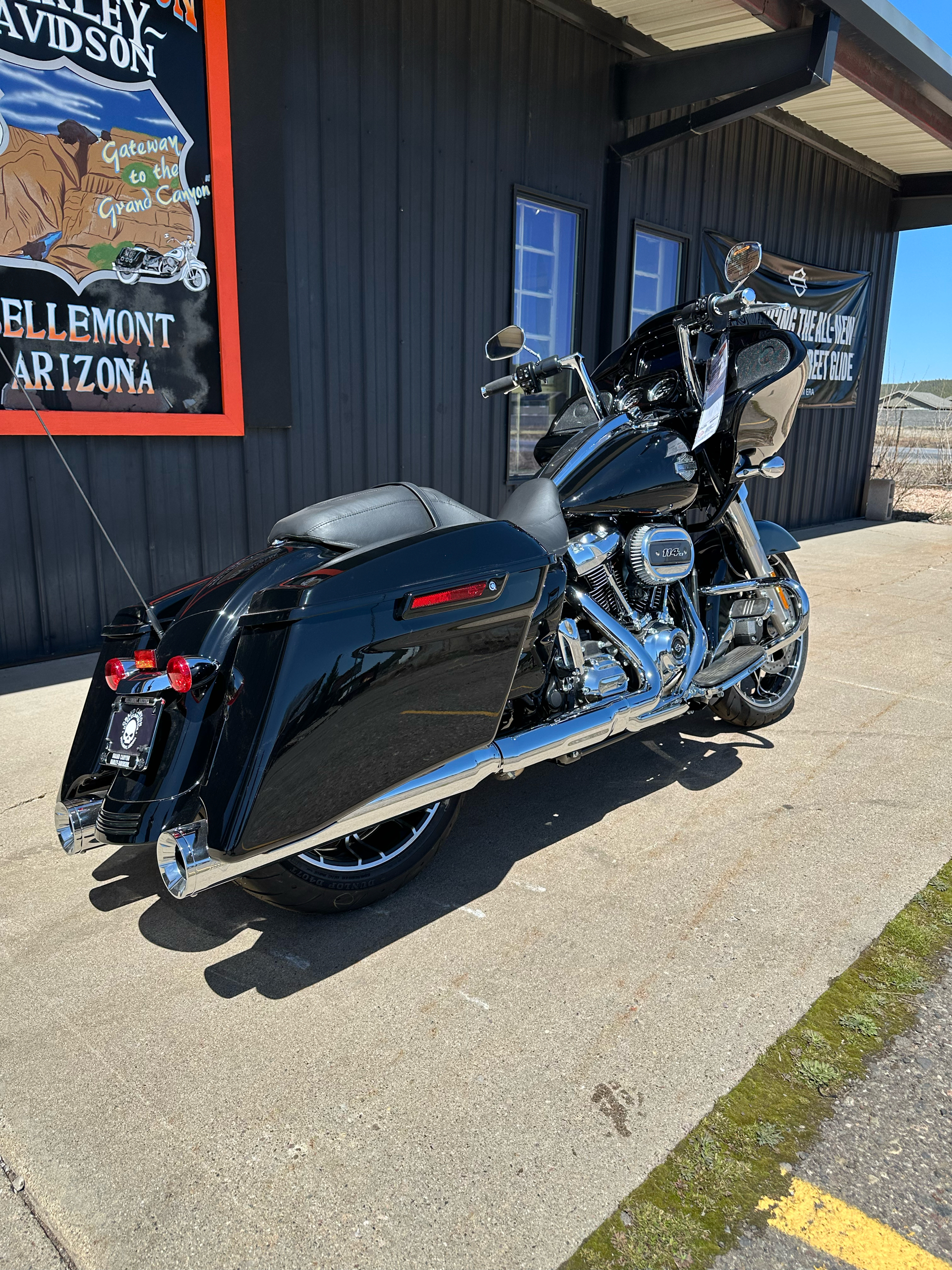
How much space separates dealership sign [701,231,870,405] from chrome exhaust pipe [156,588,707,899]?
689 centimetres

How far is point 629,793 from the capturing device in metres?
3.16

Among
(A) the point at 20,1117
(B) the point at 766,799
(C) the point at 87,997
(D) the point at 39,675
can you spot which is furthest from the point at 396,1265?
(D) the point at 39,675

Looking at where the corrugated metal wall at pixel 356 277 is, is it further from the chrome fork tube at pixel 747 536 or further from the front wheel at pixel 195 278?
the chrome fork tube at pixel 747 536

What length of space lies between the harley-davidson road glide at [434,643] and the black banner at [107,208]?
2.15 meters

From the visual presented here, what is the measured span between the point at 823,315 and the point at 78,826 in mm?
10595

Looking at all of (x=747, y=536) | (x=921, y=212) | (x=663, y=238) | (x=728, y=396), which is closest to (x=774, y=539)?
(x=747, y=536)

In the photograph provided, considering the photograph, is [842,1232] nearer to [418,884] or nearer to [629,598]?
[418,884]

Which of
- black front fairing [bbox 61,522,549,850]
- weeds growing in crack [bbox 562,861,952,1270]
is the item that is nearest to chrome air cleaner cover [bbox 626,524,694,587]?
black front fairing [bbox 61,522,549,850]

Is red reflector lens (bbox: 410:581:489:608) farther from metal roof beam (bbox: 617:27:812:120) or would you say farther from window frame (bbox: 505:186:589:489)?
metal roof beam (bbox: 617:27:812:120)

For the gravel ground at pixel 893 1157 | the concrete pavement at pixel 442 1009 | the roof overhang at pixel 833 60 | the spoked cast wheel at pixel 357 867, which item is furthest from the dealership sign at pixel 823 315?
the gravel ground at pixel 893 1157

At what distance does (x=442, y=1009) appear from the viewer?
1.98 metres

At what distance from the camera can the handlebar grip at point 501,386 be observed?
130 inches

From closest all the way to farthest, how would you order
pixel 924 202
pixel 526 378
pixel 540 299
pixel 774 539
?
pixel 526 378 < pixel 774 539 < pixel 540 299 < pixel 924 202

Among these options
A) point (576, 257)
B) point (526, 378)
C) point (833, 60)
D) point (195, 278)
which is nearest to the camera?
point (526, 378)
